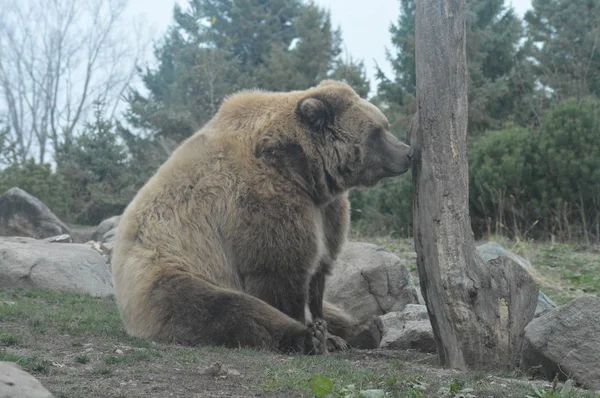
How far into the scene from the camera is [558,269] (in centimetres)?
1074

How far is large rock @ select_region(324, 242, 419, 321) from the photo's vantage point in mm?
7855

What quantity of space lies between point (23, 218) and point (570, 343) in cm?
1301

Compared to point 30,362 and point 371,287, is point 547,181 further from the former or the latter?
point 30,362

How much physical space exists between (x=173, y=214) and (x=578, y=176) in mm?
10035

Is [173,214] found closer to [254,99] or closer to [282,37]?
[254,99]

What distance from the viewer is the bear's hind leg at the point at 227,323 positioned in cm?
526

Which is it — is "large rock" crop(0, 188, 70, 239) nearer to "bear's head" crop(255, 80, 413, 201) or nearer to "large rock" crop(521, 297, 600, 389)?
"bear's head" crop(255, 80, 413, 201)

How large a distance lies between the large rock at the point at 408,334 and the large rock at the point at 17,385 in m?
3.53

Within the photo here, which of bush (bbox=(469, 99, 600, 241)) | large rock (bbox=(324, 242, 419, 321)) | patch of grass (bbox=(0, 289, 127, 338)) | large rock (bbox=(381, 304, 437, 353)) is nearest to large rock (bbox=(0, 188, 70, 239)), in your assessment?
patch of grass (bbox=(0, 289, 127, 338))

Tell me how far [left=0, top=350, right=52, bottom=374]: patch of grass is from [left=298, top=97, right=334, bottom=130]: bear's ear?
273 cm

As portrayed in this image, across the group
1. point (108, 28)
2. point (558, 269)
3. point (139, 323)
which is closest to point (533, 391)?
point (139, 323)

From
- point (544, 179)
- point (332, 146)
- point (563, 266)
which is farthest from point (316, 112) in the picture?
Result: point (544, 179)

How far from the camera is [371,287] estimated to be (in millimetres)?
7891

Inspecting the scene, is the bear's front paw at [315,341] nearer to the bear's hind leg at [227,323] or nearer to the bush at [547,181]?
the bear's hind leg at [227,323]
